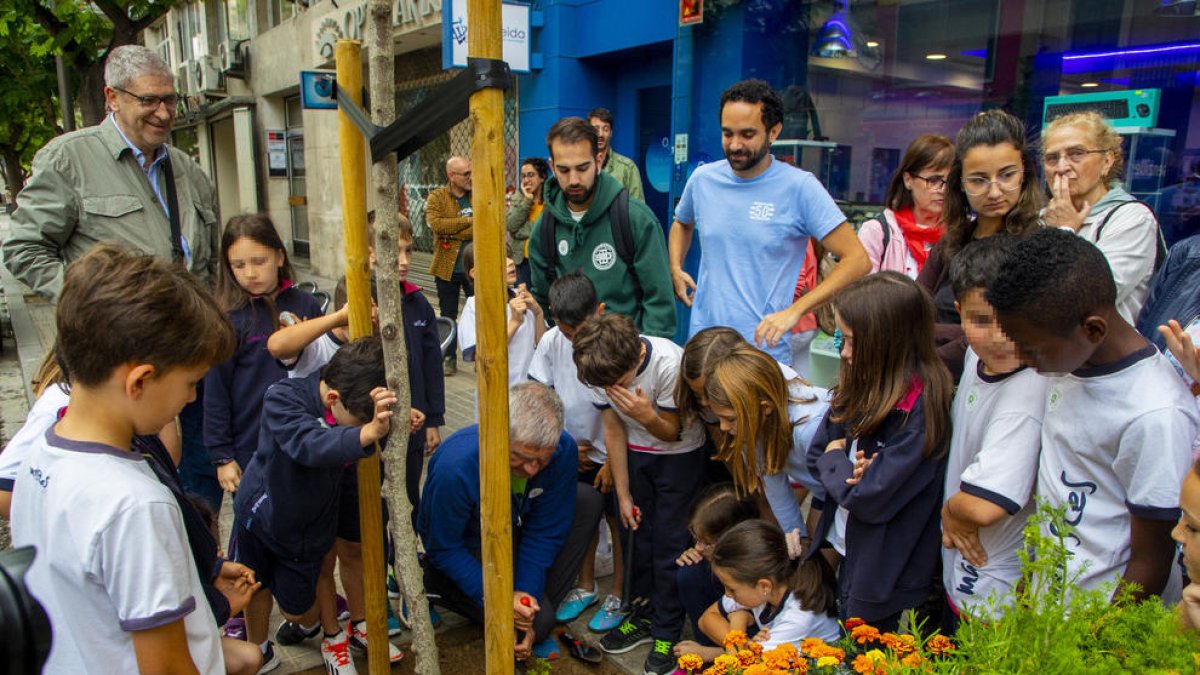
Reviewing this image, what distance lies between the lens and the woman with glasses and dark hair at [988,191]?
2.50 metres

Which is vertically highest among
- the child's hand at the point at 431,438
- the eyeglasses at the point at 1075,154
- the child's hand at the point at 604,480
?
the eyeglasses at the point at 1075,154

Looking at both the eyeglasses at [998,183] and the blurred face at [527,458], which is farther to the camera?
the blurred face at [527,458]

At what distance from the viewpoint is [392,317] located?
202 cm

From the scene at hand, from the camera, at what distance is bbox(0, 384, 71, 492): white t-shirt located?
2.01 metres

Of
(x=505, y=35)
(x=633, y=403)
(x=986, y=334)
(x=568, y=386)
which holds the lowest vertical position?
(x=568, y=386)

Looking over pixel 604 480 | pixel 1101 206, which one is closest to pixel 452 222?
pixel 604 480

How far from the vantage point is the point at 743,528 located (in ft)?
8.63

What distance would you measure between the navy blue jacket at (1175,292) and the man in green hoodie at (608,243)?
1803 mm

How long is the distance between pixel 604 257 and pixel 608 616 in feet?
5.11

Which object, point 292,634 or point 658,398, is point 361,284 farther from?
point 292,634

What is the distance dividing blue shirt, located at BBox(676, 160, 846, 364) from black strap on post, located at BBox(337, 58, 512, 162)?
5.41 feet

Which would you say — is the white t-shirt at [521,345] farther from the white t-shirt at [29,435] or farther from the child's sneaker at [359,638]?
the white t-shirt at [29,435]

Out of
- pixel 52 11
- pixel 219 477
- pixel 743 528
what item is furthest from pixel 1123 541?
pixel 52 11

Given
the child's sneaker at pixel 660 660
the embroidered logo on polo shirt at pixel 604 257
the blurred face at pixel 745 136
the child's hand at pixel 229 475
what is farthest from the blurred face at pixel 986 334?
the child's hand at pixel 229 475
